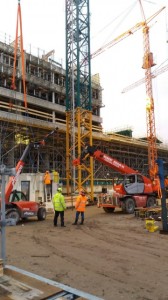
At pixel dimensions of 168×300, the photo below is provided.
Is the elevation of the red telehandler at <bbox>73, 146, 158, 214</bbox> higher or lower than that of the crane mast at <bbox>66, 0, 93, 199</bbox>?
lower

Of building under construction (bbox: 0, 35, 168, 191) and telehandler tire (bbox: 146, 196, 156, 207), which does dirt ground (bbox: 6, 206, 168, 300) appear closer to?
telehandler tire (bbox: 146, 196, 156, 207)

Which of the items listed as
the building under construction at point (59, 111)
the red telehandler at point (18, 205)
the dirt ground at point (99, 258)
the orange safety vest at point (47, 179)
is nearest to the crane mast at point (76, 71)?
the building under construction at point (59, 111)

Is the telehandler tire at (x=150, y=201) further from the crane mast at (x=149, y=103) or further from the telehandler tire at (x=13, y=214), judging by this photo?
the crane mast at (x=149, y=103)

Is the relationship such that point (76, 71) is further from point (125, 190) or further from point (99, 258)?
point (99, 258)

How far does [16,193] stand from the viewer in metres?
14.8

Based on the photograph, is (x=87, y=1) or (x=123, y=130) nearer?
(x=87, y=1)

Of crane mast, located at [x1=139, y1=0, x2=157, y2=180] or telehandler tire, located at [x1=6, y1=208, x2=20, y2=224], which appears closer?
telehandler tire, located at [x1=6, y1=208, x2=20, y2=224]

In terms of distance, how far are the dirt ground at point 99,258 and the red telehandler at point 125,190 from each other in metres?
5.29

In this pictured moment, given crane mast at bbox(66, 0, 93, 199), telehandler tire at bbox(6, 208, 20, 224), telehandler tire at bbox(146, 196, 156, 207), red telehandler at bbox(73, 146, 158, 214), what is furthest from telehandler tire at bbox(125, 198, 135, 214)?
crane mast at bbox(66, 0, 93, 199)

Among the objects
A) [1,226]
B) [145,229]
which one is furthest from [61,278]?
[145,229]

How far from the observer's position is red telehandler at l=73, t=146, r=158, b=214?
17828 mm

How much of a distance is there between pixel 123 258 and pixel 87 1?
27.4 meters

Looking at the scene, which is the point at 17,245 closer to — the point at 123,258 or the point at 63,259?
the point at 63,259

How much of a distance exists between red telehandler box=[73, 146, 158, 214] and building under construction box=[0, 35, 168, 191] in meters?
9.63
